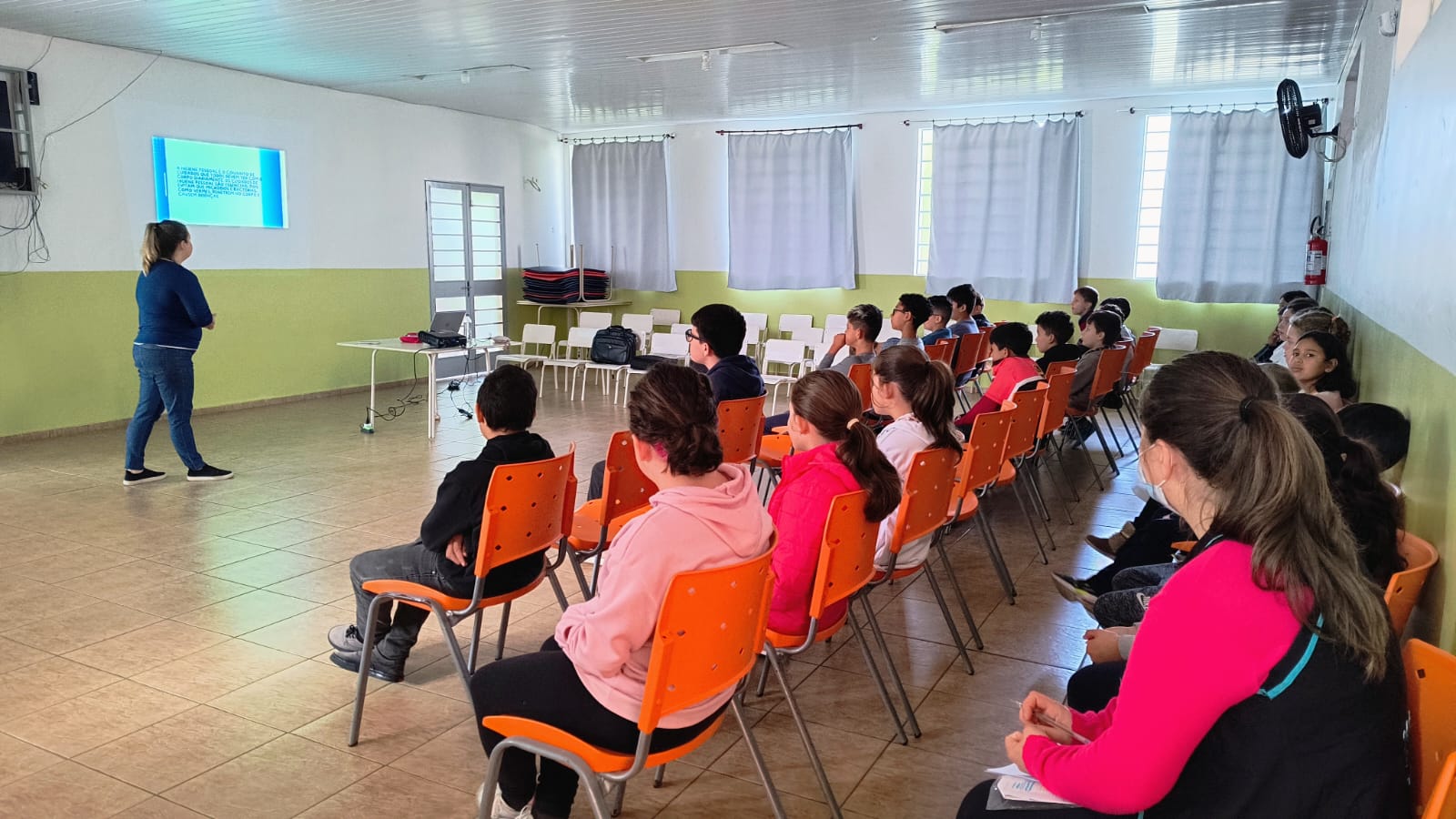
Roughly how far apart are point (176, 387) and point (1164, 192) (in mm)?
8244

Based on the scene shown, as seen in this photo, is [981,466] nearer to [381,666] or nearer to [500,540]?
[500,540]

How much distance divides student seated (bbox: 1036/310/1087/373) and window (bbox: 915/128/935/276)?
3753 millimetres

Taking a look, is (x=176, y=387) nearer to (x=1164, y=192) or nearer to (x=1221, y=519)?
(x=1221, y=519)

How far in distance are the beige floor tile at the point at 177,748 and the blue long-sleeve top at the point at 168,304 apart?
3.35 metres

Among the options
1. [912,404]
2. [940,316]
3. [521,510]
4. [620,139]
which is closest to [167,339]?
[521,510]

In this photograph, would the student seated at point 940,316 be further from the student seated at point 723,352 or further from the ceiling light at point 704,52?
the student seated at point 723,352

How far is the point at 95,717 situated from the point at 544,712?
6.15 feet

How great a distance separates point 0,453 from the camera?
22.0 ft

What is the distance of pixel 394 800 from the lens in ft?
8.27

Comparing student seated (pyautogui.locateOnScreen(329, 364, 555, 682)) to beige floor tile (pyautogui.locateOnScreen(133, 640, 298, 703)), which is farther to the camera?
beige floor tile (pyautogui.locateOnScreen(133, 640, 298, 703))

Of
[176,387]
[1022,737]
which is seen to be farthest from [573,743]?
[176,387]


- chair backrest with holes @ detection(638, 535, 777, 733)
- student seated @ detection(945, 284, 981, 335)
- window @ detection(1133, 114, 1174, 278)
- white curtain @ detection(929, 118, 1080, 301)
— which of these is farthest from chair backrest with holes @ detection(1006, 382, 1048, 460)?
window @ detection(1133, 114, 1174, 278)

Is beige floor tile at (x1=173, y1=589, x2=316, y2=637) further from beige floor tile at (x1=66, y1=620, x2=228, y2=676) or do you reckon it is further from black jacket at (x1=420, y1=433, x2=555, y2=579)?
black jacket at (x1=420, y1=433, x2=555, y2=579)

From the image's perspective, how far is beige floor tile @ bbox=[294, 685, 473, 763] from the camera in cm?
279
